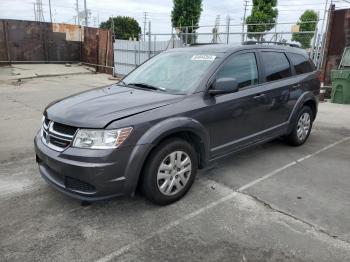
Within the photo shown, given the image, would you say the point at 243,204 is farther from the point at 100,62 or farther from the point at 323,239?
the point at 100,62

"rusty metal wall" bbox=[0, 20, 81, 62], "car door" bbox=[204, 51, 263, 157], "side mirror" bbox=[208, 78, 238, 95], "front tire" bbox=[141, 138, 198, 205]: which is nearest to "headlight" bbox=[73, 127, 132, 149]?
"front tire" bbox=[141, 138, 198, 205]

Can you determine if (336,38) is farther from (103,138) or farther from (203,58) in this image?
(103,138)

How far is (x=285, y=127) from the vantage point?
5168 mm

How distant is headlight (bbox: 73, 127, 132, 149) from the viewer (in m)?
3.04

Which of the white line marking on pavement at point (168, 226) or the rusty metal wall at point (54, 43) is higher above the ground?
the rusty metal wall at point (54, 43)

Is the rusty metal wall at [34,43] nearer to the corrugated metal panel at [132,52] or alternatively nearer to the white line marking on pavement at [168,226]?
the corrugated metal panel at [132,52]

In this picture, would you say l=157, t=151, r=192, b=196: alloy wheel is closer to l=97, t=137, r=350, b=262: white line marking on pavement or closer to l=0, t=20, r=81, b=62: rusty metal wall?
l=97, t=137, r=350, b=262: white line marking on pavement

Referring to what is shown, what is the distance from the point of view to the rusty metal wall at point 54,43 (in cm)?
1891

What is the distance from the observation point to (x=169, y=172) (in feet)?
11.4

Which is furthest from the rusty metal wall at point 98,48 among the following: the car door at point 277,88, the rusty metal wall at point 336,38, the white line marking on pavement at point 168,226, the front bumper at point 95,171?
the front bumper at point 95,171

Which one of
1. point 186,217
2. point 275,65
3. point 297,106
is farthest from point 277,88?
point 186,217

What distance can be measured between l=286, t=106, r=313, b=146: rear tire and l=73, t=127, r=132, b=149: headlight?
3377mm

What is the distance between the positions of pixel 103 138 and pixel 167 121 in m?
0.69

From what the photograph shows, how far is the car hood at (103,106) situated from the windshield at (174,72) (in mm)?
227
